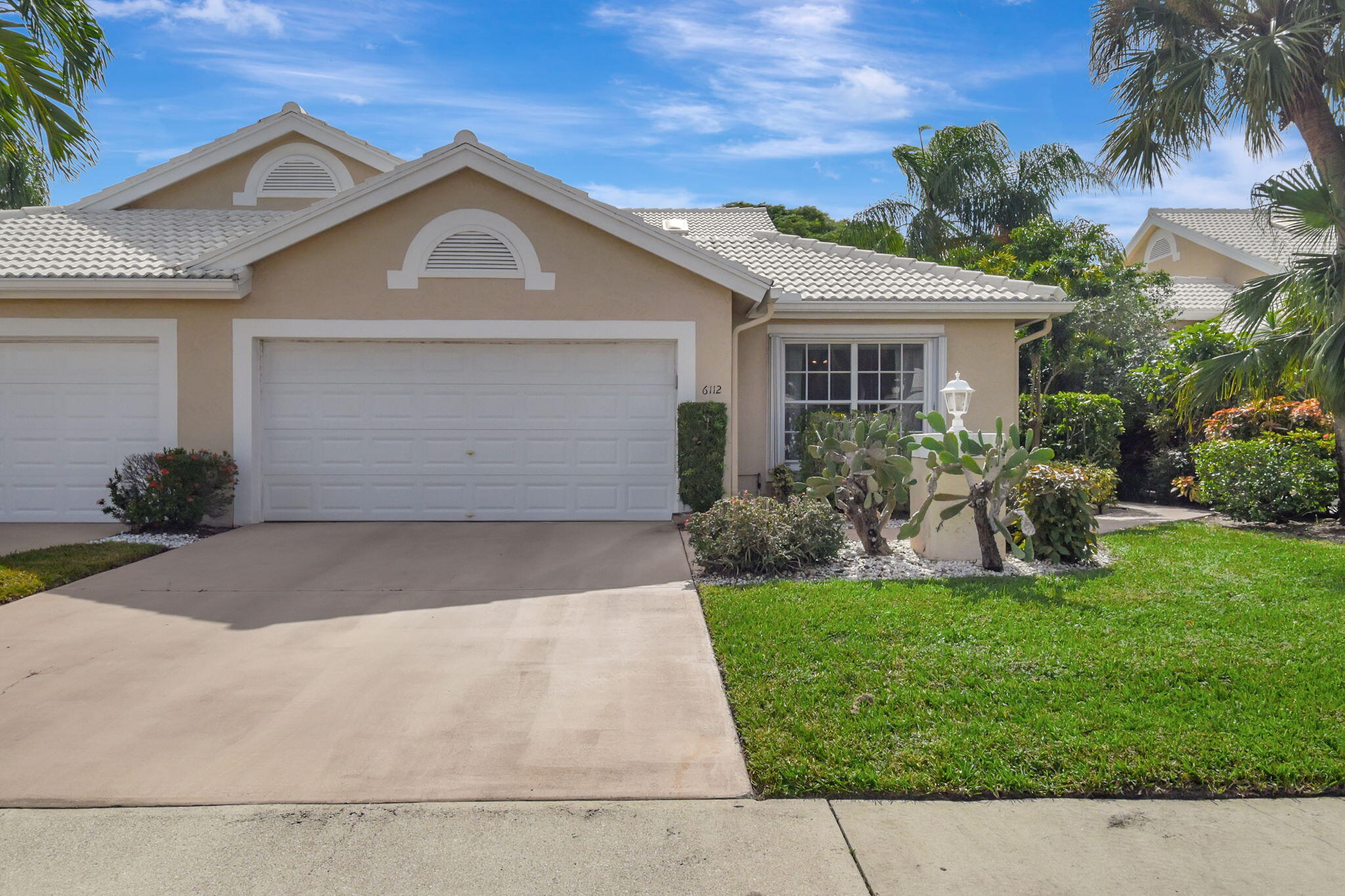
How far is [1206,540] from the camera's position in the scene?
10.2 meters

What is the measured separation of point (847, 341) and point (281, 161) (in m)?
9.32

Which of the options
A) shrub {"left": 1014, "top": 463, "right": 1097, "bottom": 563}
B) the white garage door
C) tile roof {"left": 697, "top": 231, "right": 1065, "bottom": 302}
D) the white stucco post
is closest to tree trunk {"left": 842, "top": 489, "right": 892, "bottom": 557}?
the white stucco post

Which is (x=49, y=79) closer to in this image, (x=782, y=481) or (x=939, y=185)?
(x=782, y=481)

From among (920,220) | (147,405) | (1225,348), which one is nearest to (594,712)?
(147,405)

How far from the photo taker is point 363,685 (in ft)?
18.4

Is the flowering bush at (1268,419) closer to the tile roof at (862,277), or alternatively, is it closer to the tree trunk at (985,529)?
the tile roof at (862,277)

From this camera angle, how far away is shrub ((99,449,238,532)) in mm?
10695

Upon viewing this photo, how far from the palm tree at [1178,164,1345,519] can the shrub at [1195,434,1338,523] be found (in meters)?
0.24

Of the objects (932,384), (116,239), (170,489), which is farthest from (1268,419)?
(116,239)

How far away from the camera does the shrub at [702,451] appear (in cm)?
1098

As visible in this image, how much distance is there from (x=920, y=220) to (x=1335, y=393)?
51.3ft

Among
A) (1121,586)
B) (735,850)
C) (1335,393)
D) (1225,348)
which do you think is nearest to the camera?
(735,850)

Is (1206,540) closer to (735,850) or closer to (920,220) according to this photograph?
(735,850)

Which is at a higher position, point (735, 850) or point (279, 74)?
point (279, 74)
